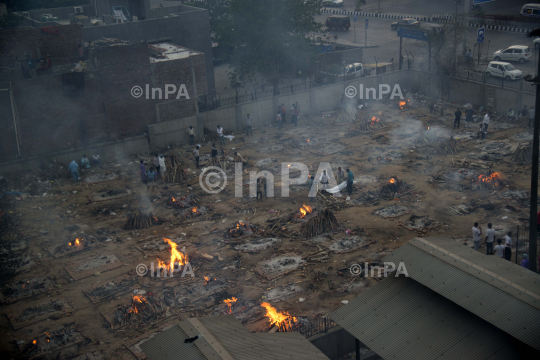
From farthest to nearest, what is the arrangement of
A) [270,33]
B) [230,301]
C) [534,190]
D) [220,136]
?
[270,33], [220,136], [230,301], [534,190]

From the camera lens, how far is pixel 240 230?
1856cm

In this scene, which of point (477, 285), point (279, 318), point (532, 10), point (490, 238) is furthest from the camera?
point (532, 10)

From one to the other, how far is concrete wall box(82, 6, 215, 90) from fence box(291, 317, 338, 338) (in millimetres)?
23433

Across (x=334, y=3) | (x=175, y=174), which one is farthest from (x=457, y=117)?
(x=334, y=3)

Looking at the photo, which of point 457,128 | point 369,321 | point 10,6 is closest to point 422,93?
point 457,128

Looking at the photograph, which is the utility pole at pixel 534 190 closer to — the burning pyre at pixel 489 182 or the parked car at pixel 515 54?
the burning pyre at pixel 489 182

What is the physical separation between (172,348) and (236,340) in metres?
1.19

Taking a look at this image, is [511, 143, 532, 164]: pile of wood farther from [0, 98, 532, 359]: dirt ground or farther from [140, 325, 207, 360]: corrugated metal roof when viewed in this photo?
[140, 325, 207, 360]: corrugated metal roof

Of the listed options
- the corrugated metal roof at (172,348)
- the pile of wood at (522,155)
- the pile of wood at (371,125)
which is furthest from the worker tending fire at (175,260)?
the pile of wood at (522,155)

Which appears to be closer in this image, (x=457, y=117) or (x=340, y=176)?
(x=340, y=176)

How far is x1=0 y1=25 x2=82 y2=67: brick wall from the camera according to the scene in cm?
2755

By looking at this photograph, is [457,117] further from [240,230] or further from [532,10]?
[532,10]

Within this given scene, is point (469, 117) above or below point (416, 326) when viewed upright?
above

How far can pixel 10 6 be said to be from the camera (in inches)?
1945
